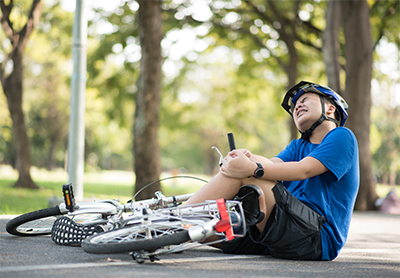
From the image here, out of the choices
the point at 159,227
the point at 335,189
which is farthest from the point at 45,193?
the point at 335,189

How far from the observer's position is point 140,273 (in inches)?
105

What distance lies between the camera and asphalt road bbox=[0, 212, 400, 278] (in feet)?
8.87

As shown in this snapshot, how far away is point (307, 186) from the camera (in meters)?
3.36

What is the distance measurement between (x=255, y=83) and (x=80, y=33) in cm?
1119

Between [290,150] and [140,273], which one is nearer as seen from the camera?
[140,273]

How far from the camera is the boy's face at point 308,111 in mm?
3484

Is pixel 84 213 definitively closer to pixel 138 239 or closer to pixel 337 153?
pixel 138 239

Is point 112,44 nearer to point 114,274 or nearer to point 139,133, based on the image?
point 139,133

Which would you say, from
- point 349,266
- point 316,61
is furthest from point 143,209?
point 316,61

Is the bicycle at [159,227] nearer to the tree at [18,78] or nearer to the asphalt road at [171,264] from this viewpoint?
the asphalt road at [171,264]

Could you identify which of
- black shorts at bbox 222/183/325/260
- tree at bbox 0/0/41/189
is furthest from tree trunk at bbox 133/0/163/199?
black shorts at bbox 222/183/325/260

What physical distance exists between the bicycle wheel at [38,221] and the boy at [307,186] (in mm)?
1178

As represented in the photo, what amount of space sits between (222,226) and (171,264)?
0.51 metres

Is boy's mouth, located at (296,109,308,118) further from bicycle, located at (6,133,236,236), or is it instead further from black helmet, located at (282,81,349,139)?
bicycle, located at (6,133,236,236)
